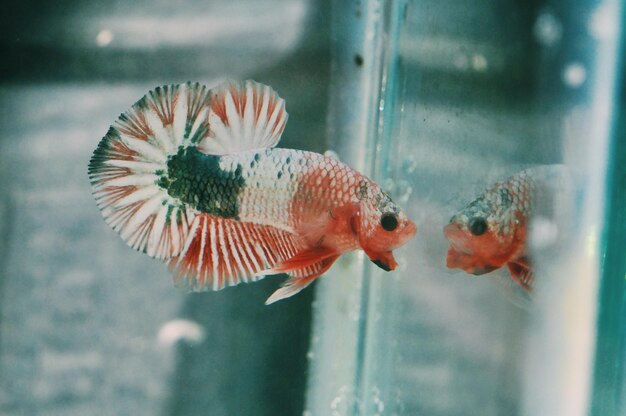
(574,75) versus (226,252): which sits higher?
(574,75)

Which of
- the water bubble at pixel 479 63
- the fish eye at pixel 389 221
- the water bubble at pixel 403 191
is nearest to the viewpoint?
the fish eye at pixel 389 221

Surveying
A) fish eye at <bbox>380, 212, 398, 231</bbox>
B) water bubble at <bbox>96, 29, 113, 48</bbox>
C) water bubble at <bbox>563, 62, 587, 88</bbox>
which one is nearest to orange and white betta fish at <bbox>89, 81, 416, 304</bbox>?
fish eye at <bbox>380, 212, 398, 231</bbox>

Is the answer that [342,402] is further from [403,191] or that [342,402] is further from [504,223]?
[504,223]

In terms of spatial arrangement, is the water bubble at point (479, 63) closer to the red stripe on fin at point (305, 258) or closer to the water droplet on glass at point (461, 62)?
the water droplet on glass at point (461, 62)

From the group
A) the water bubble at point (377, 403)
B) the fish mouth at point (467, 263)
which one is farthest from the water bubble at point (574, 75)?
the water bubble at point (377, 403)

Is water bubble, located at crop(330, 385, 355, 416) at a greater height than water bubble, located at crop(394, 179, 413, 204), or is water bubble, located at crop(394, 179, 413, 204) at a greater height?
water bubble, located at crop(394, 179, 413, 204)

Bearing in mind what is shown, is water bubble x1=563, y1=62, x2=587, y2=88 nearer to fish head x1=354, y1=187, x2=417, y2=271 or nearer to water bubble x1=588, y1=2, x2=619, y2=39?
water bubble x1=588, y1=2, x2=619, y2=39

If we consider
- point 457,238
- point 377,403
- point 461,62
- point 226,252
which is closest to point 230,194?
point 226,252
